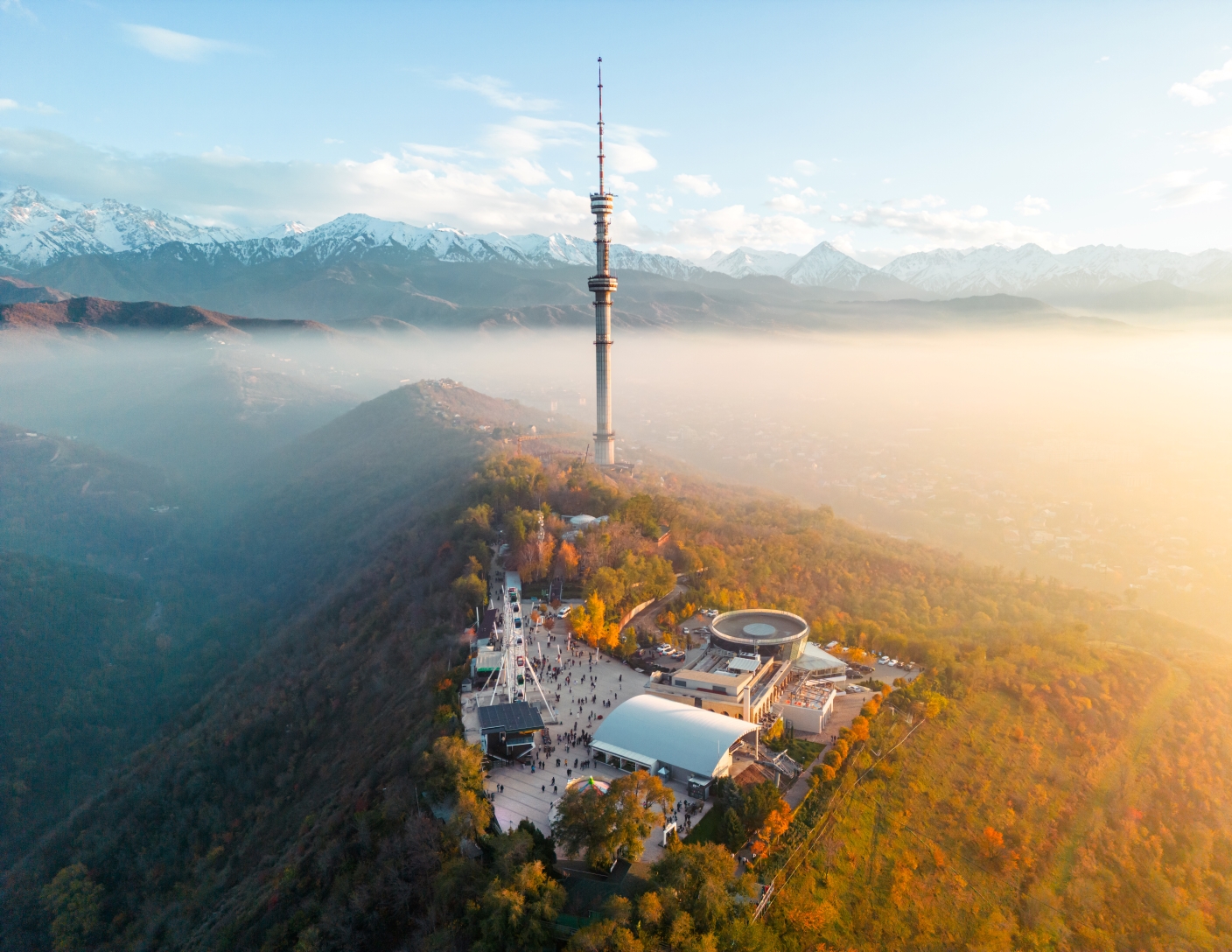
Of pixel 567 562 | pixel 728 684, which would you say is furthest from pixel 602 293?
pixel 728 684

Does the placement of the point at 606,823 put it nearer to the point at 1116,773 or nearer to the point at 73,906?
the point at 1116,773

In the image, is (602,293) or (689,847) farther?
(602,293)

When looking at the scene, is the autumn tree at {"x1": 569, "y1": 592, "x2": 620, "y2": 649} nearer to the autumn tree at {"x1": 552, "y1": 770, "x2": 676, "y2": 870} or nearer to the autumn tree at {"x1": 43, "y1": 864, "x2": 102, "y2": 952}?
the autumn tree at {"x1": 552, "y1": 770, "x2": 676, "y2": 870}

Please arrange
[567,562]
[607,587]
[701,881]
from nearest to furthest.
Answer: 1. [701,881]
2. [607,587]
3. [567,562]

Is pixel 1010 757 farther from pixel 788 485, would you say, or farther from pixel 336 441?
pixel 336 441

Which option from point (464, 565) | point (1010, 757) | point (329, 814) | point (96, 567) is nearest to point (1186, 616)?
point (1010, 757)

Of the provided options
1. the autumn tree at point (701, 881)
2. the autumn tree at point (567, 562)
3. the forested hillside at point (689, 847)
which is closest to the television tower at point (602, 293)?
the forested hillside at point (689, 847)
